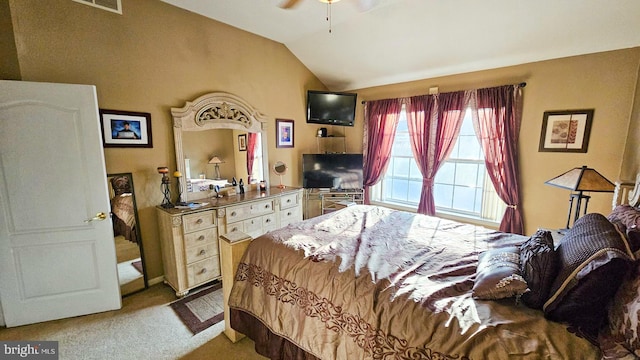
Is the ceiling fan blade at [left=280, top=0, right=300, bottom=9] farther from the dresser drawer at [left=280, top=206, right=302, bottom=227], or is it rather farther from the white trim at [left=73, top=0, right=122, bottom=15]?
the dresser drawer at [left=280, top=206, right=302, bottom=227]

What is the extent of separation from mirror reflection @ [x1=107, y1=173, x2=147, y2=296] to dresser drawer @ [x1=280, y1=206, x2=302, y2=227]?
163 cm

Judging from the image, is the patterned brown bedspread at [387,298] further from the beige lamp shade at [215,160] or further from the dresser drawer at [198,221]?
the beige lamp shade at [215,160]

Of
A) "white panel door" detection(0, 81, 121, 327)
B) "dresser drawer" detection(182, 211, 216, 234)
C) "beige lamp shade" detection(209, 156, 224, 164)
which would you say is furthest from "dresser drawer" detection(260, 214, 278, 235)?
"white panel door" detection(0, 81, 121, 327)

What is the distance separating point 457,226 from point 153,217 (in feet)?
10.1

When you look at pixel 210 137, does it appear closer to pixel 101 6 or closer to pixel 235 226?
pixel 235 226

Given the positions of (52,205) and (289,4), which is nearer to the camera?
(52,205)

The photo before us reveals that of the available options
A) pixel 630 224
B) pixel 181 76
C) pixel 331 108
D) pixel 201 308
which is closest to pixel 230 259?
pixel 201 308

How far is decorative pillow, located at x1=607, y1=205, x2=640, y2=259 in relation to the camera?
112cm

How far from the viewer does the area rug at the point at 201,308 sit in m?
2.20

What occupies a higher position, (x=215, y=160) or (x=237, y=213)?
(x=215, y=160)

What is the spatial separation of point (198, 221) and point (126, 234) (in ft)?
2.32

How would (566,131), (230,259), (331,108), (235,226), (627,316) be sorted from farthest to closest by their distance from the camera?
(331,108), (235,226), (566,131), (230,259), (627,316)

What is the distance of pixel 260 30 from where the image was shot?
3.34m

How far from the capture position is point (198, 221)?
104 inches
